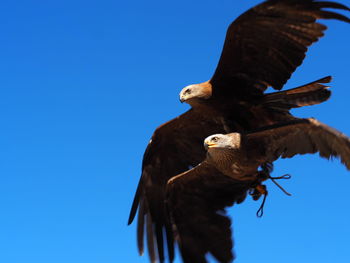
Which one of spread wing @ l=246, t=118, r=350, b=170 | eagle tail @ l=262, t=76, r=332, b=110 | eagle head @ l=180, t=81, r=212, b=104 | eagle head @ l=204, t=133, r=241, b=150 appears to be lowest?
spread wing @ l=246, t=118, r=350, b=170

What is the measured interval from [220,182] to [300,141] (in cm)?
180

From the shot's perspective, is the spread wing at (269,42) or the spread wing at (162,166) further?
the spread wing at (162,166)

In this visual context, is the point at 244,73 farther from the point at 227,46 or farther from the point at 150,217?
the point at 150,217

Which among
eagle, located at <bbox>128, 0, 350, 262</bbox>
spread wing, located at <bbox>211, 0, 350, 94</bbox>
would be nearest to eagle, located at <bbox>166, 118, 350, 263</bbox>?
eagle, located at <bbox>128, 0, 350, 262</bbox>

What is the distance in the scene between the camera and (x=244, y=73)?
9430 mm

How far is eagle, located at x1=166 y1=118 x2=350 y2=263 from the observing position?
8477 millimetres

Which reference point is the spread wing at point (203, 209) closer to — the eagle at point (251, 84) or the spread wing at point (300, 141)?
the eagle at point (251, 84)

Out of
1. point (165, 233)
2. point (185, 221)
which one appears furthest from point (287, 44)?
point (165, 233)

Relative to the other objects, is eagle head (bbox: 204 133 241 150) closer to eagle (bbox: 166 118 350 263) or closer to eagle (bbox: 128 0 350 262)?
eagle (bbox: 166 118 350 263)

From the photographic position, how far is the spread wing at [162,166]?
10562 mm

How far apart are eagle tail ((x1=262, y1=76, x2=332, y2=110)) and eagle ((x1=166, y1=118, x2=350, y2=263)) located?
2.77ft

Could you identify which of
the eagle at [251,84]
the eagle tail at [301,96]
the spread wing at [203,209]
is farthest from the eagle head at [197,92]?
the spread wing at [203,209]

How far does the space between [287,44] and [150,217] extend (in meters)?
3.88

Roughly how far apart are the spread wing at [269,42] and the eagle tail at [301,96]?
207 millimetres
